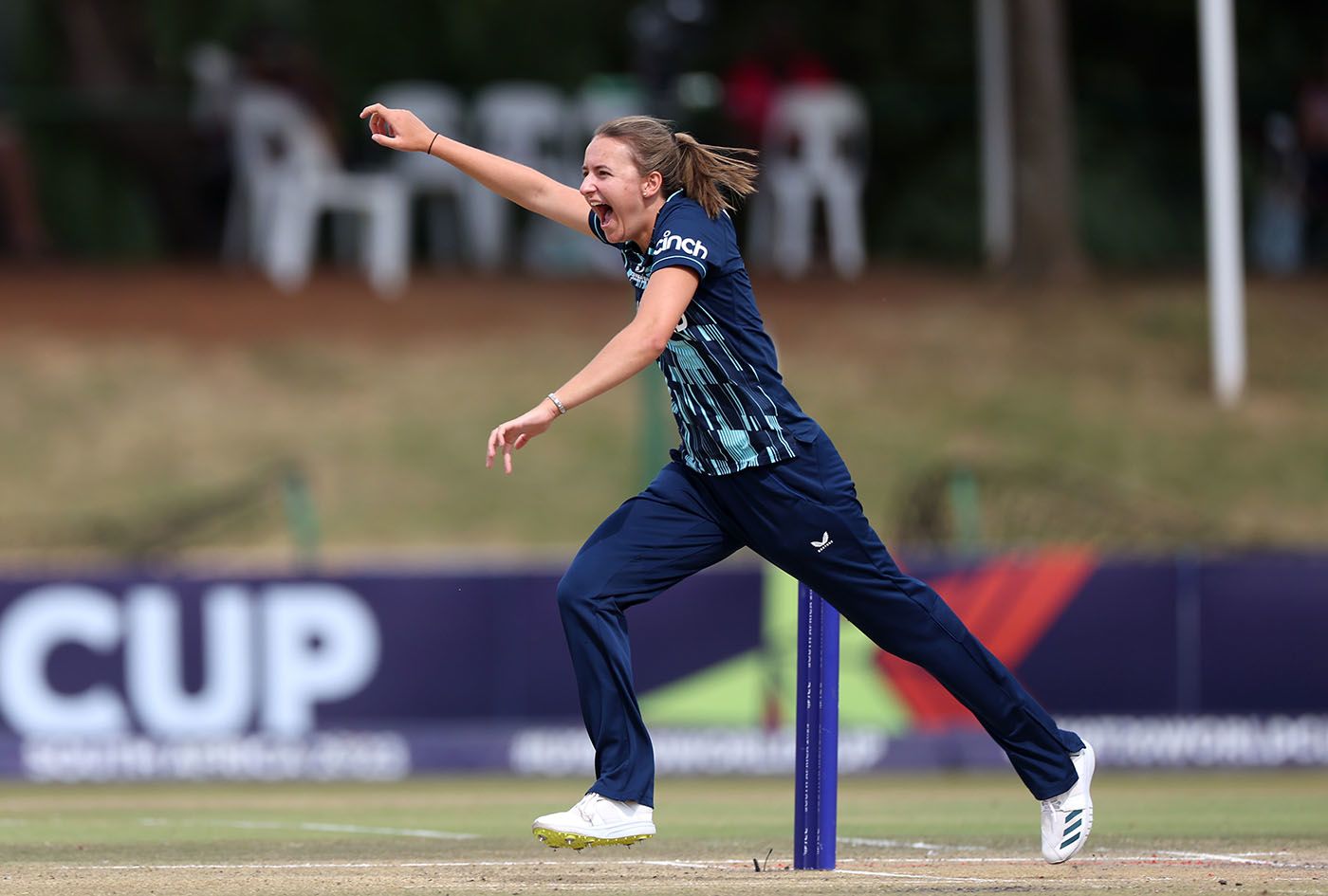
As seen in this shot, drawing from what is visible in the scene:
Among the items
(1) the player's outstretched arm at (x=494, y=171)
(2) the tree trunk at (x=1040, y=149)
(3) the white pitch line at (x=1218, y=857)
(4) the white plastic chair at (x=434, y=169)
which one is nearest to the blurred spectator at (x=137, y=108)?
(4) the white plastic chair at (x=434, y=169)

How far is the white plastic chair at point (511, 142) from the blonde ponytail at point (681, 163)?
15.8 m

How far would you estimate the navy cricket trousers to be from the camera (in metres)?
6.55

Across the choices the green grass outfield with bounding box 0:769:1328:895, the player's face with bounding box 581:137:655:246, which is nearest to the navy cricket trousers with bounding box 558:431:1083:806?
the green grass outfield with bounding box 0:769:1328:895

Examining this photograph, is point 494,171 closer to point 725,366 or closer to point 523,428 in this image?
point 725,366

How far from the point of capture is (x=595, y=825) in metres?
6.56

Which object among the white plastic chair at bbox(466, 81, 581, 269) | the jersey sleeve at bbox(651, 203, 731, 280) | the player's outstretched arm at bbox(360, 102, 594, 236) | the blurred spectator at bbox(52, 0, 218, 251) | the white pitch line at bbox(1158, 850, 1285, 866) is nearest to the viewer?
the jersey sleeve at bbox(651, 203, 731, 280)

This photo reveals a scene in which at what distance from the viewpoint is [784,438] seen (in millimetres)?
6539

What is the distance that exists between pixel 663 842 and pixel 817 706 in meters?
1.79

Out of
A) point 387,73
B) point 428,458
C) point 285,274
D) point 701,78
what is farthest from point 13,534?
point 701,78

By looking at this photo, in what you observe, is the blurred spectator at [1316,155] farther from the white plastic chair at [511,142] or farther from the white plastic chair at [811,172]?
the white plastic chair at [511,142]

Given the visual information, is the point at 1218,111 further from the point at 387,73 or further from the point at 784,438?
the point at 784,438

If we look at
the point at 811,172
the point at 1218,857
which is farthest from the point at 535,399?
the point at 1218,857

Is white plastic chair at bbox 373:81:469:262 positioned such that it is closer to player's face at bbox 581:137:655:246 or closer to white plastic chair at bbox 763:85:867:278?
white plastic chair at bbox 763:85:867:278

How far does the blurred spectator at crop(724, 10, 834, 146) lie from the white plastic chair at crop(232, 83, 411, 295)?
3726 mm
